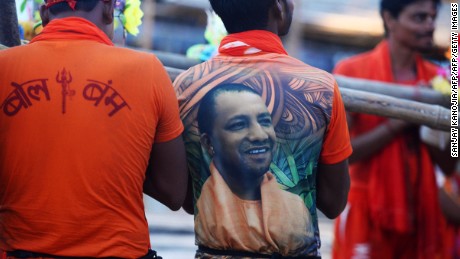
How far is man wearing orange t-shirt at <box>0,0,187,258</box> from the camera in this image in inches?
119

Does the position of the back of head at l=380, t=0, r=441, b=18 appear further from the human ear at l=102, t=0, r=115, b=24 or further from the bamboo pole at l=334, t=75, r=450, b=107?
the human ear at l=102, t=0, r=115, b=24

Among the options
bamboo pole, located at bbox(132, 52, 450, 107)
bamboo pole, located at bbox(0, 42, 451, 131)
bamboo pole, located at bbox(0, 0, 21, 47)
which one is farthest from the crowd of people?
bamboo pole, located at bbox(132, 52, 450, 107)

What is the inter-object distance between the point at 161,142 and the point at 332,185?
0.65 meters

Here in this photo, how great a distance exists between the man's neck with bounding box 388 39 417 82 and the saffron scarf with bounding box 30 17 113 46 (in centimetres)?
268

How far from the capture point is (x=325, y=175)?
338 cm

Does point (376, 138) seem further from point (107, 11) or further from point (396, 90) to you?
point (107, 11)

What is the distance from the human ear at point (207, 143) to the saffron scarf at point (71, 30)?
1.56 feet

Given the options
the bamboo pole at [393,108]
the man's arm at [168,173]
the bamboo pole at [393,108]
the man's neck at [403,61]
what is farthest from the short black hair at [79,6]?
the man's neck at [403,61]

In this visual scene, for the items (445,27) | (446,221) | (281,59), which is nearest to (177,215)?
(445,27)

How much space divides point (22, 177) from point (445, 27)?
10270 millimetres

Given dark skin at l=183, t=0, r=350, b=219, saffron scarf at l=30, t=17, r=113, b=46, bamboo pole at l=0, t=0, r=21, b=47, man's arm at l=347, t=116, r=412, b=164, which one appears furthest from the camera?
man's arm at l=347, t=116, r=412, b=164

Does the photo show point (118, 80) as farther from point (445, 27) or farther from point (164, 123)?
point (445, 27)

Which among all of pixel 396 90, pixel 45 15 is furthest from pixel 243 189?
pixel 396 90

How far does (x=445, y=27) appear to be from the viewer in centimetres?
1259
